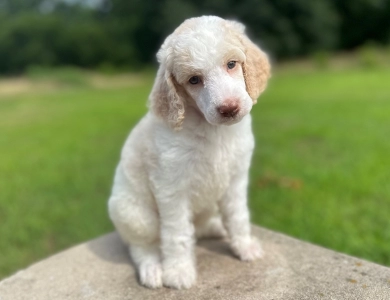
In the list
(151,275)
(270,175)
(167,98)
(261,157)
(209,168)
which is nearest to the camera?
(167,98)

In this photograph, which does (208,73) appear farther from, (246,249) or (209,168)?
(246,249)

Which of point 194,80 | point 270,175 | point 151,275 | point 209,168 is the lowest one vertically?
point 270,175

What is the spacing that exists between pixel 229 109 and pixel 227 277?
1.08m

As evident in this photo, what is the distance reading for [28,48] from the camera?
28.9 meters

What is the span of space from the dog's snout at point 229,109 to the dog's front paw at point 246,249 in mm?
1019

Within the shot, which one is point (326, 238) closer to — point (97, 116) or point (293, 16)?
point (97, 116)

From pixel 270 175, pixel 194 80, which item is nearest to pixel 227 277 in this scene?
pixel 194 80

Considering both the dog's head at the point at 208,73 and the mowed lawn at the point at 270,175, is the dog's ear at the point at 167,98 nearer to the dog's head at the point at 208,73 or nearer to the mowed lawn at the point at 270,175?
the dog's head at the point at 208,73

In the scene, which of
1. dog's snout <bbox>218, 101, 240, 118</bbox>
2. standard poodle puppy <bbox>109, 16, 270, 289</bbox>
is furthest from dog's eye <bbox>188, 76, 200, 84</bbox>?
dog's snout <bbox>218, 101, 240, 118</bbox>

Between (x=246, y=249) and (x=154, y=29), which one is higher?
(x=154, y=29)

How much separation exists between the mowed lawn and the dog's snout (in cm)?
240

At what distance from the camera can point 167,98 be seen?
92.1 inches

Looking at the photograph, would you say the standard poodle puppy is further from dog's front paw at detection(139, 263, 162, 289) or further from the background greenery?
the background greenery

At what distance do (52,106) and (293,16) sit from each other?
15.7 meters
